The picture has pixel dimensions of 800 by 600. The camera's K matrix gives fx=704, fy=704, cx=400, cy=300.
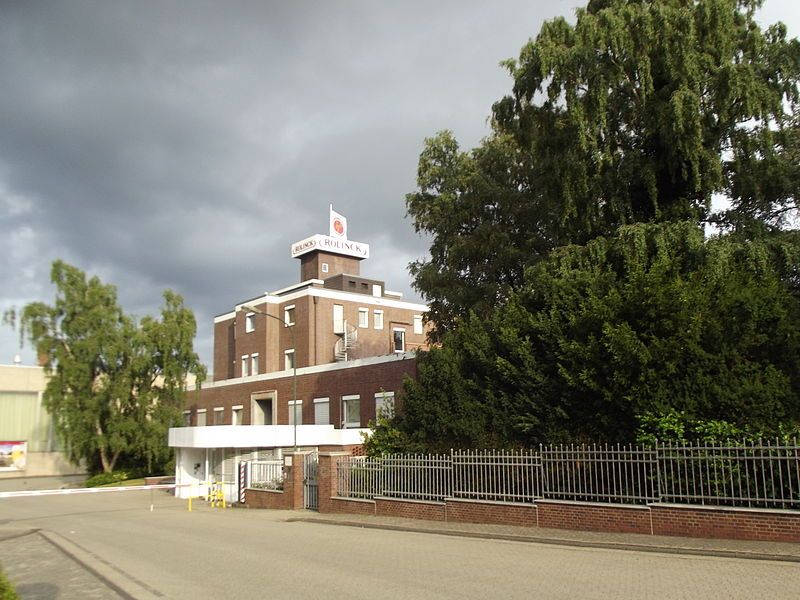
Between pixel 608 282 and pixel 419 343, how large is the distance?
132 feet

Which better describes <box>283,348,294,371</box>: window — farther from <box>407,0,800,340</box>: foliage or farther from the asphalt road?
the asphalt road

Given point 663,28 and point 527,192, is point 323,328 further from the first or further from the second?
point 663,28

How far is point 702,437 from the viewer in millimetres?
14016

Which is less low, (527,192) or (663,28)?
(663,28)

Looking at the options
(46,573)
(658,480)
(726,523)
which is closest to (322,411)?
(46,573)

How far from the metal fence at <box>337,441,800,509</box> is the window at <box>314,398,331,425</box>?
21.4 meters

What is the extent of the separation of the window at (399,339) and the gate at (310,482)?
104ft

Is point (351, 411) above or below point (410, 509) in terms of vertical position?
above

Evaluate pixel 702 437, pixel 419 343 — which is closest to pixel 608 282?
pixel 702 437

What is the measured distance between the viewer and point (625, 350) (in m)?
15.1

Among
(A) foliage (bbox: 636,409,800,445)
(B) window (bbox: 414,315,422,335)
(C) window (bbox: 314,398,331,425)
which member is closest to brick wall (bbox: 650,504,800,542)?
(A) foliage (bbox: 636,409,800,445)

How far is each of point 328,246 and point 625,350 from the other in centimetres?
5298

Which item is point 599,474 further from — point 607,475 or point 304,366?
point 304,366

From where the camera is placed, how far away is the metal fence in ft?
41.0
